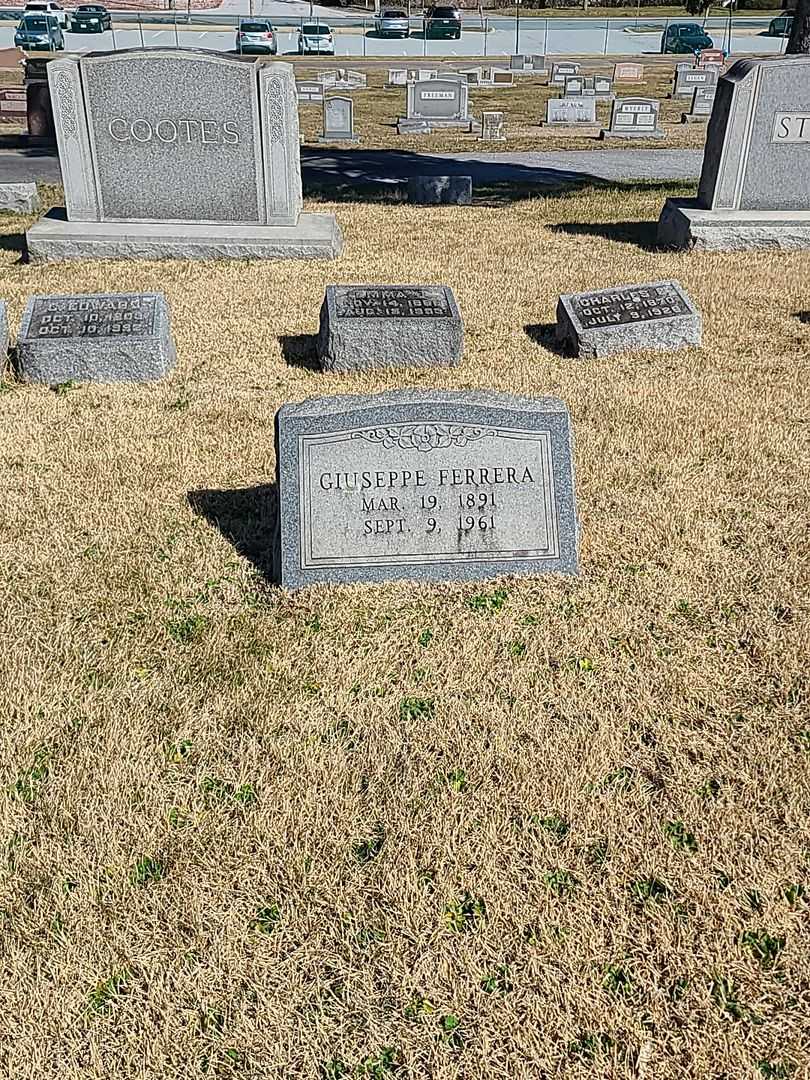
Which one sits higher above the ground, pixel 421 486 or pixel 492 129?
pixel 492 129

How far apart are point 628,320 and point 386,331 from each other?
6.89ft

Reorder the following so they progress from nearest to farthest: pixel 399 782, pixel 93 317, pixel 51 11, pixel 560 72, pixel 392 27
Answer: pixel 399 782 < pixel 93 317 < pixel 560 72 < pixel 51 11 < pixel 392 27

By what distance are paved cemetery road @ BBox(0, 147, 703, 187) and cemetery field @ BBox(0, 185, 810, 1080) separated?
12155 millimetres

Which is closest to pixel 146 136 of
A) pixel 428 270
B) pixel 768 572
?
pixel 428 270

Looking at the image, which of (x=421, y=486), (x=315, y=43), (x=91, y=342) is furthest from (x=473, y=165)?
(x=315, y=43)

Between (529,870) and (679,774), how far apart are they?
2.45ft

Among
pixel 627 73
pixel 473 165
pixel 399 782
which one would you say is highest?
pixel 627 73

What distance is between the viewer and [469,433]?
14.0ft

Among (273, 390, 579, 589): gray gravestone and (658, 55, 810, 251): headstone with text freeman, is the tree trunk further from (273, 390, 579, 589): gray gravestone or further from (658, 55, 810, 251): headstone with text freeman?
(273, 390, 579, 589): gray gravestone

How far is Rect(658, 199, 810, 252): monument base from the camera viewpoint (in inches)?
420

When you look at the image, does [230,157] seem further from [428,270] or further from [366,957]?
[366,957]

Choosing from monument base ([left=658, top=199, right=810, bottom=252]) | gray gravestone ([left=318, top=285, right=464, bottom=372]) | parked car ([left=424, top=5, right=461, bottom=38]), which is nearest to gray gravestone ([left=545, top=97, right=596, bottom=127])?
monument base ([left=658, top=199, right=810, bottom=252])

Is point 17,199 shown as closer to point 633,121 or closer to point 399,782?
point 399,782

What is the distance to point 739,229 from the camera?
10734mm
